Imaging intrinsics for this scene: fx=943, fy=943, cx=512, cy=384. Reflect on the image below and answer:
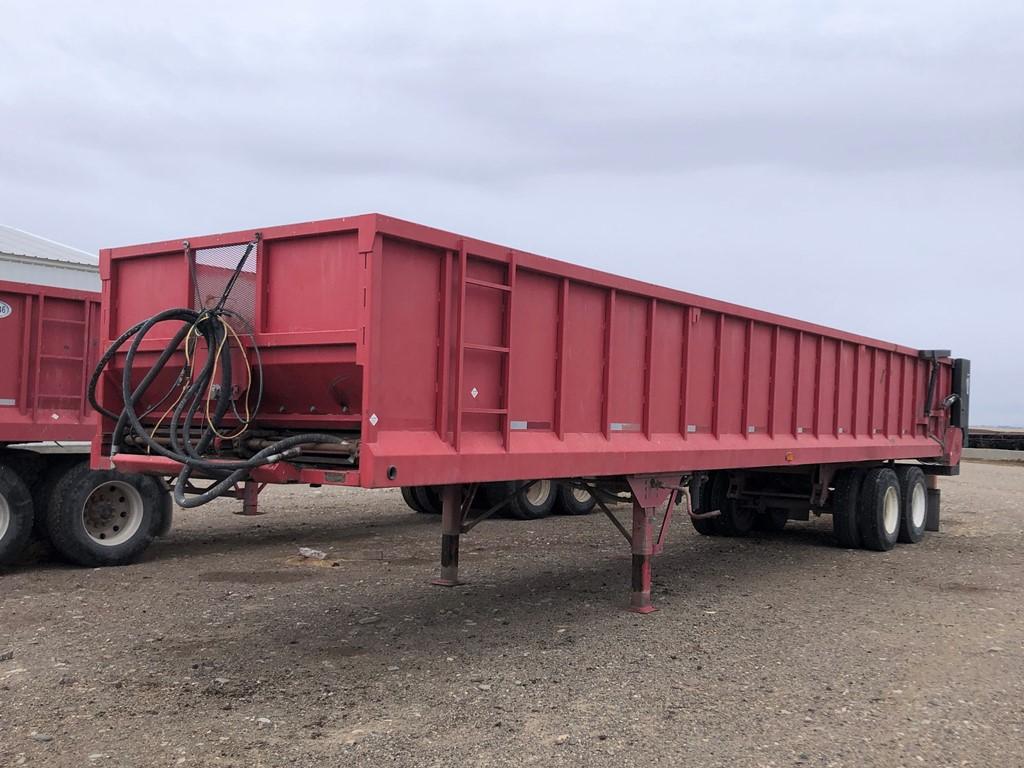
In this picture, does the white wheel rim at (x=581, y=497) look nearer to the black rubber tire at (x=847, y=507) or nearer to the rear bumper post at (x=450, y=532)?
the black rubber tire at (x=847, y=507)

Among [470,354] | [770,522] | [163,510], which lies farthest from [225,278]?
[770,522]

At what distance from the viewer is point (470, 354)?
19.1 ft

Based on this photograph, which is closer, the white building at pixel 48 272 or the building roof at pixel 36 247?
the white building at pixel 48 272

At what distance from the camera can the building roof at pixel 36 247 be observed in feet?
46.7

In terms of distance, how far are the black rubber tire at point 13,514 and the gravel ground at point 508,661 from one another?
25 centimetres

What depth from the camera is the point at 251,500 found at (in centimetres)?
1027

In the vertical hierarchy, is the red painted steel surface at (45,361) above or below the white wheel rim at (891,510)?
above

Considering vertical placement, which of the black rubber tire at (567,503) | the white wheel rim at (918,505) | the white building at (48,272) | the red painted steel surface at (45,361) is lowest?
the black rubber tire at (567,503)

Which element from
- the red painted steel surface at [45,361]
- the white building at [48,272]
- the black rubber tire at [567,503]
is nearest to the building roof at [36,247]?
the white building at [48,272]

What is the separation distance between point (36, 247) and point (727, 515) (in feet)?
38.0

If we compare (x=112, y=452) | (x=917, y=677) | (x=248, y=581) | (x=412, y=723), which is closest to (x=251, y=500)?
(x=248, y=581)

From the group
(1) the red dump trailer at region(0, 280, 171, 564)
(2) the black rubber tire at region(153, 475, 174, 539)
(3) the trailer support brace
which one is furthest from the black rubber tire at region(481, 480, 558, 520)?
(3) the trailer support brace

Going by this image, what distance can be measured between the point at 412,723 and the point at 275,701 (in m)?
0.85

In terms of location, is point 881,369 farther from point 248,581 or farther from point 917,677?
point 248,581
